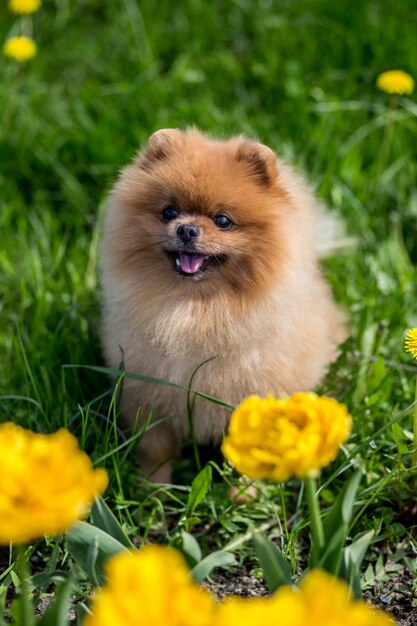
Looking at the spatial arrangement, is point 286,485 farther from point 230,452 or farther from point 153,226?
point 230,452

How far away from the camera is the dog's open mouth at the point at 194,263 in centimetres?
235

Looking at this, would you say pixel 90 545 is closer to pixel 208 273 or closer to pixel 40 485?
pixel 40 485

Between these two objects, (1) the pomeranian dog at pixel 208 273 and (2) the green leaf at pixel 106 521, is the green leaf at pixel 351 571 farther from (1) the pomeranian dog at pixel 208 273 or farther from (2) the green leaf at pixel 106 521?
(1) the pomeranian dog at pixel 208 273

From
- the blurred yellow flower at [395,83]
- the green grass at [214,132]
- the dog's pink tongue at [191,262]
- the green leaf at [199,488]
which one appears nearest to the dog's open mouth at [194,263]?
the dog's pink tongue at [191,262]


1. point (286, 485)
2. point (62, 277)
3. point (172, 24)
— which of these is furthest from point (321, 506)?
point (172, 24)

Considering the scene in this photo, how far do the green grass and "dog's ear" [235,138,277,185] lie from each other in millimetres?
743

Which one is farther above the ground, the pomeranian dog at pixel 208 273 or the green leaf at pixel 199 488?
the pomeranian dog at pixel 208 273

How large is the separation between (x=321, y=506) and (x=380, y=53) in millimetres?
2788

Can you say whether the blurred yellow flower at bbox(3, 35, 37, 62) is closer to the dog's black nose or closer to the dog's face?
the dog's face

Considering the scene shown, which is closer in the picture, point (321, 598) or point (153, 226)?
point (321, 598)

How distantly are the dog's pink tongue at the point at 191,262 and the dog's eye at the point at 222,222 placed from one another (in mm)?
108

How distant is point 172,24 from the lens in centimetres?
476

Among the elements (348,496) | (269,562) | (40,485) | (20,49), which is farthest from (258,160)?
(20,49)

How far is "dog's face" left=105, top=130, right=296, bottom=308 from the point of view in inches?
90.7
